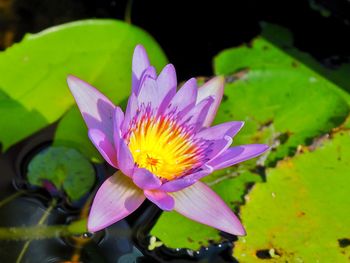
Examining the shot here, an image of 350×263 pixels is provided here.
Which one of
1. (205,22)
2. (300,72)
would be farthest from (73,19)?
(300,72)

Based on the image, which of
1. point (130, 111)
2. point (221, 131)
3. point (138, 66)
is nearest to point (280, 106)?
point (221, 131)

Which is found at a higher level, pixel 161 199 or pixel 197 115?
pixel 197 115

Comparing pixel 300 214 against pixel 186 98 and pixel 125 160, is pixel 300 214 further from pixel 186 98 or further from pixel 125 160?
pixel 125 160

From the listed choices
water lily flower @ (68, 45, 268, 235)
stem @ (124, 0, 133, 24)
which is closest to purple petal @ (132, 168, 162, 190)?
water lily flower @ (68, 45, 268, 235)

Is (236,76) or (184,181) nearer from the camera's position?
(184,181)

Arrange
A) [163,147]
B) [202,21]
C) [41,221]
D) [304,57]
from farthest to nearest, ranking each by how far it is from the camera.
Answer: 1. [202,21]
2. [304,57]
3. [41,221]
4. [163,147]

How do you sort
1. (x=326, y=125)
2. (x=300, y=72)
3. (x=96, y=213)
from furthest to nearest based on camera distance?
(x=300, y=72), (x=326, y=125), (x=96, y=213)

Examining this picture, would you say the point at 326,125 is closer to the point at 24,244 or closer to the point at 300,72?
the point at 300,72
